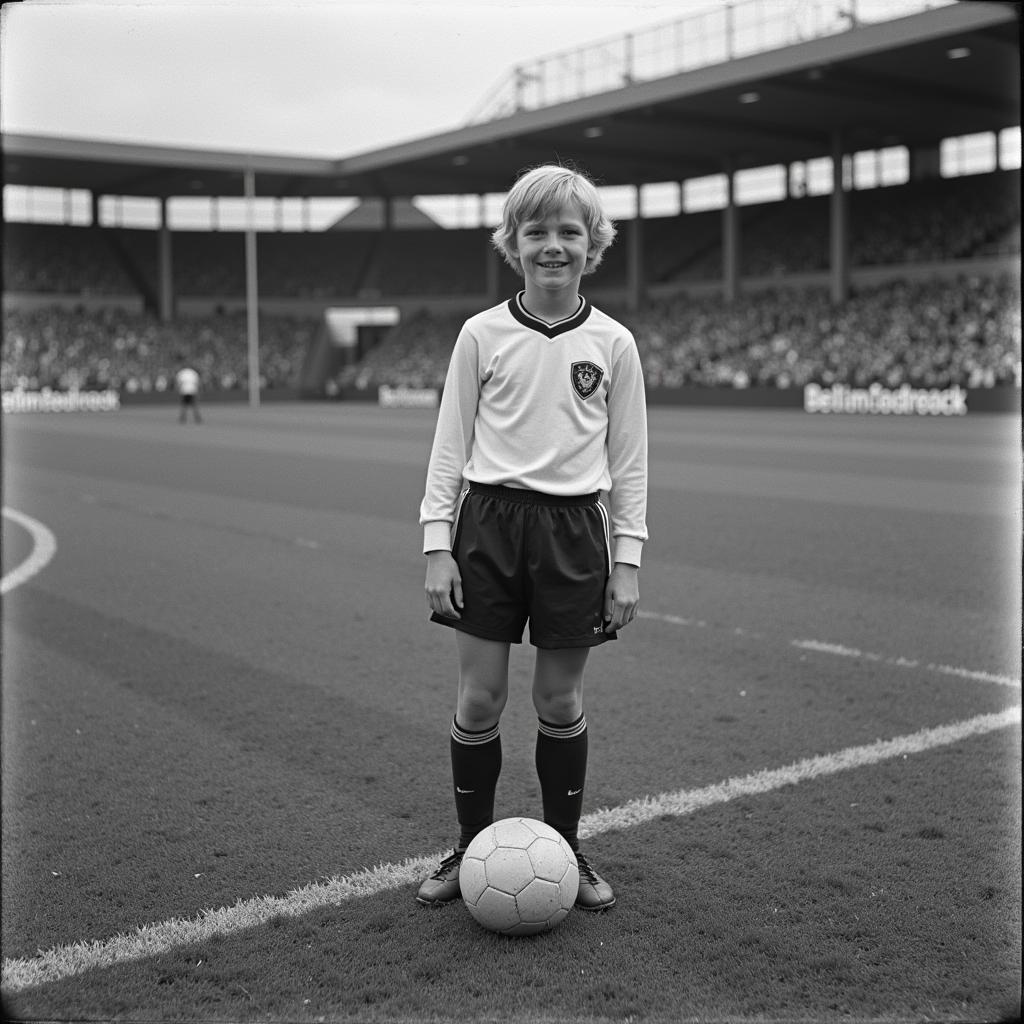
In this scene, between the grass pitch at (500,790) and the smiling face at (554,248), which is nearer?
the grass pitch at (500,790)

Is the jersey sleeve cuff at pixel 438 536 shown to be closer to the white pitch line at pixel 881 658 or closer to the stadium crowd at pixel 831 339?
the white pitch line at pixel 881 658

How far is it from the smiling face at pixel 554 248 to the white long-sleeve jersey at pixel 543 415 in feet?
0.35

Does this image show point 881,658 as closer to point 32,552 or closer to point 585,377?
point 585,377

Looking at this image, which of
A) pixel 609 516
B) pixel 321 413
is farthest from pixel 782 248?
pixel 609 516

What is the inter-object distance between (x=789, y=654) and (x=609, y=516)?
3.20 metres

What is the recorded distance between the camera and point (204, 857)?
3660mm

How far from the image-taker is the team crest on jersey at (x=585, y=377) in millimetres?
3143

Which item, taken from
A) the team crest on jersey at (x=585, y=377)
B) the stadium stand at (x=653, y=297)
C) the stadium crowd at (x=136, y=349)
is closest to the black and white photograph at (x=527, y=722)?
the team crest on jersey at (x=585, y=377)

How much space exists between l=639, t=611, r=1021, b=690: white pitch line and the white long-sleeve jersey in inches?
124

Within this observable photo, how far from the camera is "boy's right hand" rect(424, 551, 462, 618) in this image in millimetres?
3164

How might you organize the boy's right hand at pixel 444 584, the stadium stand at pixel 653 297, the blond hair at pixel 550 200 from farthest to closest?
1. the stadium stand at pixel 653 297
2. the boy's right hand at pixel 444 584
3. the blond hair at pixel 550 200

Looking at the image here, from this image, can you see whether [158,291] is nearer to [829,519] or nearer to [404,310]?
[404,310]

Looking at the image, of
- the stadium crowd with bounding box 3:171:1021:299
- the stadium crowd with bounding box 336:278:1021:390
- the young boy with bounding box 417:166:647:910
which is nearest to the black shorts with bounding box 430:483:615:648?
the young boy with bounding box 417:166:647:910

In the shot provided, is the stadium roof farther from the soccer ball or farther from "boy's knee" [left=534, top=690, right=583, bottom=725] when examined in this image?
the soccer ball
